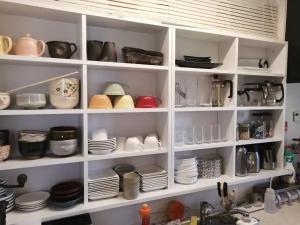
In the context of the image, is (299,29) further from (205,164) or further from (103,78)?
(103,78)

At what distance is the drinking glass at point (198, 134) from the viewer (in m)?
1.73

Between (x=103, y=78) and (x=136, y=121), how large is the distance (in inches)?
14.9

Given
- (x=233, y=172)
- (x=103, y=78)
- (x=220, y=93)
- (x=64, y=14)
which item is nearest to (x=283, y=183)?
(x=233, y=172)

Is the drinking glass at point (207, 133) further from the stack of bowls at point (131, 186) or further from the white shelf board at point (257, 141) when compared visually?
the stack of bowls at point (131, 186)

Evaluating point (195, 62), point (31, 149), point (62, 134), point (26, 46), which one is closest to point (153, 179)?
point (62, 134)

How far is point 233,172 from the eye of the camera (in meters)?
1.78

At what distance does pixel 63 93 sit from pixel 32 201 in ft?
2.01

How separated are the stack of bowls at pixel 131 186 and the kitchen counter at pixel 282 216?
914 mm

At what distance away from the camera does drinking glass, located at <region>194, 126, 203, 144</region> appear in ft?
5.69

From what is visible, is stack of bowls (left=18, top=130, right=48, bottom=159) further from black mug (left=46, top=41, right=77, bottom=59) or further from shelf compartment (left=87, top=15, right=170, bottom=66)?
shelf compartment (left=87, top=15, right=170, bottom=66)

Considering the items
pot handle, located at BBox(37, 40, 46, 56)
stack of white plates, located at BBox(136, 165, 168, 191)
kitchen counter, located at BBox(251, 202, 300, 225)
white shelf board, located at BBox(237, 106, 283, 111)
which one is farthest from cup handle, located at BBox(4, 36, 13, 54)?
kitchen counter, located at BBox(251, 202, 300, 225)

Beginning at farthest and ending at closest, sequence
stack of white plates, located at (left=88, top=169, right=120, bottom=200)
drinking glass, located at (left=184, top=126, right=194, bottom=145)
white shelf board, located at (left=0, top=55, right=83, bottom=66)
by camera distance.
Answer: drinking glass, located at (left=184, top=126, right=194, bottom=145) → stack of white plates, located at (left=88, top=169, right=120, bottom=200) → white shelf board, located at (left=0, top=55, right=83, bottom=66)

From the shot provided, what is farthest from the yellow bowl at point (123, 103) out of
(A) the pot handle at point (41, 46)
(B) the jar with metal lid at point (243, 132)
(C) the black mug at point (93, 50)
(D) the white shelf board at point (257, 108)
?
(B) the jar with metal lid at point (243, 132)

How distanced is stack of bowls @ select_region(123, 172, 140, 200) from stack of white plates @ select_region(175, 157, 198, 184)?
36cm
